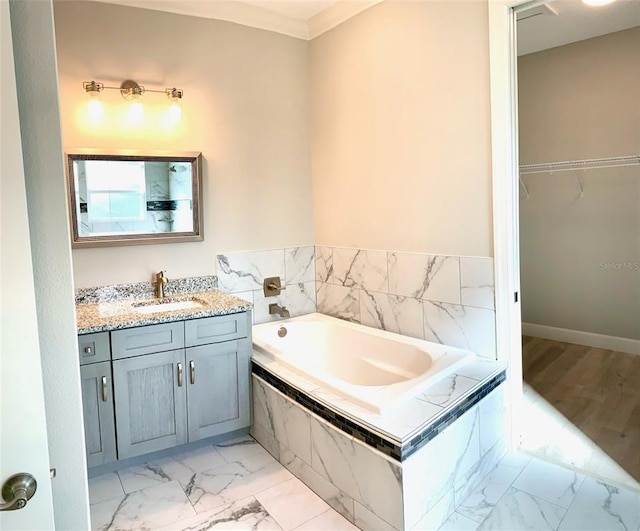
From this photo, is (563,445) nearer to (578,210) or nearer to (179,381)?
(179,381)

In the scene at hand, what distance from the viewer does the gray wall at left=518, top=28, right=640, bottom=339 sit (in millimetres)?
3748

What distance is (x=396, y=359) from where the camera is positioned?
2.87 metres

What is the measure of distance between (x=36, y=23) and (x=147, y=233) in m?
2.11

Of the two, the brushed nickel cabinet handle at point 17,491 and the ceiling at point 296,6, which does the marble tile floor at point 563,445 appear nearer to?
the brushed nickel cabinet handle at point 17,491

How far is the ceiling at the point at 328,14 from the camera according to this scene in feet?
9.91

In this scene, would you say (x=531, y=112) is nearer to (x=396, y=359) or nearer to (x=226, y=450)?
(x=396, y=359)

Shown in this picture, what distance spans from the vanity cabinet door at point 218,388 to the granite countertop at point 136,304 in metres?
0.21

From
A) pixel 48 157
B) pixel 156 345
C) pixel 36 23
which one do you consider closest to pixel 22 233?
pixel 48 157

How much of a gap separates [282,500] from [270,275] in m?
1.62

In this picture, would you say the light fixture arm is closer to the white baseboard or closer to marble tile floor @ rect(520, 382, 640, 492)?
marble tile floor @ rect(520, 382, 640, 492)

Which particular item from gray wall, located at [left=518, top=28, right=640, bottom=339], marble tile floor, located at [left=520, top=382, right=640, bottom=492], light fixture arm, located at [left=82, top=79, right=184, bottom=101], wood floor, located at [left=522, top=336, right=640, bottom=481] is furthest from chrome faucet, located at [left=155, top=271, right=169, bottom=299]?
gray wall, located at [left=518, top=28, right=640, bottom=339]

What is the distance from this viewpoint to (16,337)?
2.65 feet

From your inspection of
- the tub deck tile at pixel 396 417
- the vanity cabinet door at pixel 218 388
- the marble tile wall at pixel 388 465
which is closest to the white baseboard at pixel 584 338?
the marble tile wall at pixel 388 465

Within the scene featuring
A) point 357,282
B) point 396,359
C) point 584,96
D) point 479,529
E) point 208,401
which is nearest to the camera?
point 479,529
